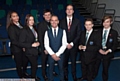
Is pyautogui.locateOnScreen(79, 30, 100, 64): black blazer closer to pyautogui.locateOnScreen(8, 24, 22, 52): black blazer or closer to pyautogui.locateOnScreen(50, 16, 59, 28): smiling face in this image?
pyautogui.locateOnScreen(50, 16, 59, 28): smiling face

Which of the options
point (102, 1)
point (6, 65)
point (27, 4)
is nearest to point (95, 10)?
point (102, 1)

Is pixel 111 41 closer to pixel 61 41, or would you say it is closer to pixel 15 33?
pixel 61 41

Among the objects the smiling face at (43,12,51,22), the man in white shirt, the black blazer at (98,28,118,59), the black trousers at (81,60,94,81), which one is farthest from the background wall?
the man in white shirt

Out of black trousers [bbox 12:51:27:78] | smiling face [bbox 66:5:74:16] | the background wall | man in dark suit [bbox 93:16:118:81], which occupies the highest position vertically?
smiling face [bbox 66:5:74:16]

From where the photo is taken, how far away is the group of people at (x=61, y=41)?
3.15 metres

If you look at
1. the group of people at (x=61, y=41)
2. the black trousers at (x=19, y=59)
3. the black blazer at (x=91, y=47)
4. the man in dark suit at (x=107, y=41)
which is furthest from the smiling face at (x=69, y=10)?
the black trousers at (x=19, y=59)

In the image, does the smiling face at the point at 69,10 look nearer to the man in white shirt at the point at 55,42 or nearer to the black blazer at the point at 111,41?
the man in white shirt at the point at 55,42

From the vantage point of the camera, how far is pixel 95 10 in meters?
8.12

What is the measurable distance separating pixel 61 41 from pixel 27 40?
631mm

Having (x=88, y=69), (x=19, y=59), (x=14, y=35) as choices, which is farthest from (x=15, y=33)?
(x=88, y=69)

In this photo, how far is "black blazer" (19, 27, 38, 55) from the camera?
319 centimetres

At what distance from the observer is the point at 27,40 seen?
3242 mm

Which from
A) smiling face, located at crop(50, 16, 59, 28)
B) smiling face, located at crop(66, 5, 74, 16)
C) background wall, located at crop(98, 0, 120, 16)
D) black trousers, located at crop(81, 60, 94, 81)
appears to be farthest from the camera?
background wall, located at crop(98, 0, 120, 16)

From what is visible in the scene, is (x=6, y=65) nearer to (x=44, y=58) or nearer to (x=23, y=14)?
(x=44, y=58)
